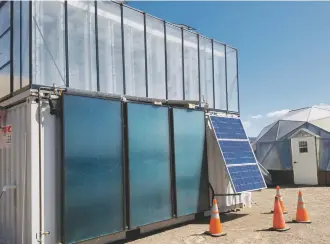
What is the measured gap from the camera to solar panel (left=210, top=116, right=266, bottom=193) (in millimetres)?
9923

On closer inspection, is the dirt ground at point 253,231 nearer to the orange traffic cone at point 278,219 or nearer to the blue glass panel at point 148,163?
the orange traffic cone at point 278,219

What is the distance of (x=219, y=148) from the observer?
33.5 feet

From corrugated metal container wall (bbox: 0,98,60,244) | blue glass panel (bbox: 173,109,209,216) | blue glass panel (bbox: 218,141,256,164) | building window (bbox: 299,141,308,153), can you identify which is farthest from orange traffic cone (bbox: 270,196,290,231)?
building window (bbox: 299,141,308,153)

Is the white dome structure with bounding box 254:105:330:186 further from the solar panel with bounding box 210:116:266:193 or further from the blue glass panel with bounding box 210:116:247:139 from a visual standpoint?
the solar panel with bounding box 210:116:266:193

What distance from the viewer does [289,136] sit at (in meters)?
21.8

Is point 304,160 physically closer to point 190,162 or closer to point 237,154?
point 237,154

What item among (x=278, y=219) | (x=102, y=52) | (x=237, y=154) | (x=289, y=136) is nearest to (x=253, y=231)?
(x=278, y=219)

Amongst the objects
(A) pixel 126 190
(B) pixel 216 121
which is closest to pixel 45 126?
(A) pixel 126 190

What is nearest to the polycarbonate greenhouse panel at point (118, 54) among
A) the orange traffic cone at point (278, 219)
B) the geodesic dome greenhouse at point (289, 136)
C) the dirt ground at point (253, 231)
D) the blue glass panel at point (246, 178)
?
the blue glass panel at point (246, 178)

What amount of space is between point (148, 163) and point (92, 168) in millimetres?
1639

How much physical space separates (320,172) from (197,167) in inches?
473

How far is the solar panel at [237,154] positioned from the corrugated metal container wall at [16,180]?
17.1 ft

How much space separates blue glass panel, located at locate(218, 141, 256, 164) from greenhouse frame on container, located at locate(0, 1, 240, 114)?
147 centimetres

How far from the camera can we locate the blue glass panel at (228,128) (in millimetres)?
10625
